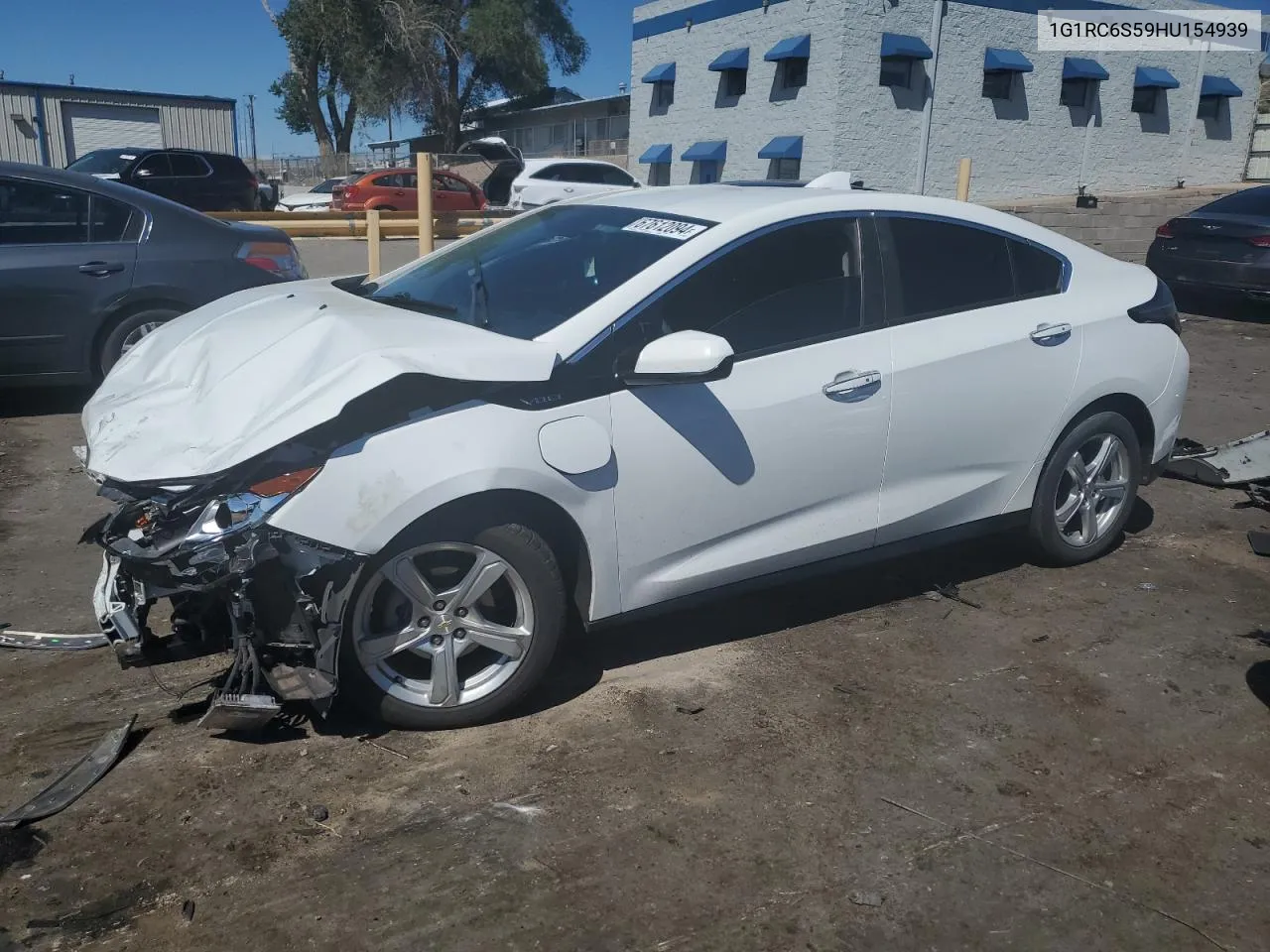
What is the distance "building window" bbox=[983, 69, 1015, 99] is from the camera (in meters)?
26.0

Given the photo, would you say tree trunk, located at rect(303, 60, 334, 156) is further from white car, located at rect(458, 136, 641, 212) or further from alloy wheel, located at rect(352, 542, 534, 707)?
alloy wheel, located at rect(352, 542, 534, 707)

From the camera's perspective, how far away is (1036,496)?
16.1 feet

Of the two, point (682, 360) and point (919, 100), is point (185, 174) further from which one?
point (682, 360)

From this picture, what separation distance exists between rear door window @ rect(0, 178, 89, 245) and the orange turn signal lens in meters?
4.74

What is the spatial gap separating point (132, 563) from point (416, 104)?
1736 inches

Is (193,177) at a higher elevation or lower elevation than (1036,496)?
higher

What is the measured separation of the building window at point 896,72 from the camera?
967 inches

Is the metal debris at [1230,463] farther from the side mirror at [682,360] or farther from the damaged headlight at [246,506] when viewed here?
the damaged headlight at [246,506]

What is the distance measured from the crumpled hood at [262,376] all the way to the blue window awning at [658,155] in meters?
27.6

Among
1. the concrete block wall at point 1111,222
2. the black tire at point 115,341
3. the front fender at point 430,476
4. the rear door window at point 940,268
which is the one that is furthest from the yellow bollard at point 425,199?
the concrete block wall at point 1111,222

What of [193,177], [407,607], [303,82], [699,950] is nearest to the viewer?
[699,950]

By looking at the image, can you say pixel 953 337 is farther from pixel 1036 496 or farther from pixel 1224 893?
pixel 1224 893

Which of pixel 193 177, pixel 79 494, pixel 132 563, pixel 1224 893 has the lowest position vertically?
pixel 1224 893

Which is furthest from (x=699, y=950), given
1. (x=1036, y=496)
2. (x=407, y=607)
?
(x=1036, y=496)
